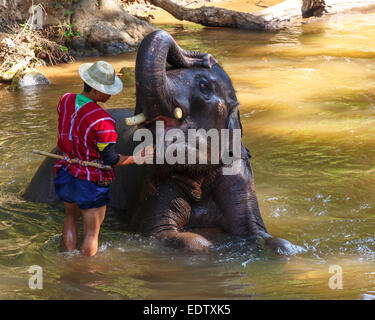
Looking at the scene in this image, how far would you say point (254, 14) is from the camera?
18719mm

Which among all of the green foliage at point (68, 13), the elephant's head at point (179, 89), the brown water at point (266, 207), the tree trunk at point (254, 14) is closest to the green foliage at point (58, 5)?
the green foliage at point (68, 13)

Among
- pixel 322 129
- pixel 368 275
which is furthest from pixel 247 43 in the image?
pixel 368 275

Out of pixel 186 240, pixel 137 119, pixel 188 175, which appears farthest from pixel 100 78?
pixel 186 240

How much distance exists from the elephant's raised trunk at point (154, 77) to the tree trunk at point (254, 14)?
1431cm

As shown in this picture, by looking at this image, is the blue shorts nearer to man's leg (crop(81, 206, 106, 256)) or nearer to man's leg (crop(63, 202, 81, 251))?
man's leg (crop(81, 206, 106, 256))

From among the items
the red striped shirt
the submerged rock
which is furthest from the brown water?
the red striped shirt

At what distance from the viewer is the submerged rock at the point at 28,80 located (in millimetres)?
11766

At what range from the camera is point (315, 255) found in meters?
4.94

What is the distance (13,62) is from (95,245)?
8.75m

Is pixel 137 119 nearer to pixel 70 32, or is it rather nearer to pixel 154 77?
pixel 154 77

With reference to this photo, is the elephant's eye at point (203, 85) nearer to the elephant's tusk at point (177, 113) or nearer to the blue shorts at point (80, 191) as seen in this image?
the elephant's tusk at point (177, 113)

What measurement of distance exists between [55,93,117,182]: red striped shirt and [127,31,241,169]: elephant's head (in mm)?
255

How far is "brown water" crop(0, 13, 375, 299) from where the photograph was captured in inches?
165

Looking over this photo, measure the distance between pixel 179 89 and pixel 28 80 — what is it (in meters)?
7.92
